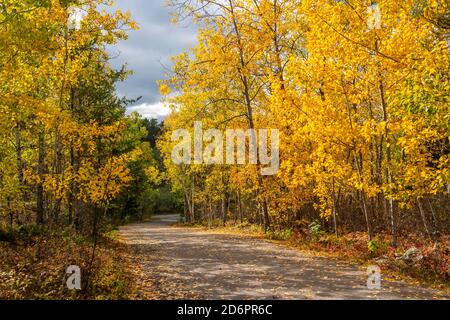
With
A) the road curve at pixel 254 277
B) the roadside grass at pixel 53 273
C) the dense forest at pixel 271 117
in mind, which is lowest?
the road curve at pixel 254 277

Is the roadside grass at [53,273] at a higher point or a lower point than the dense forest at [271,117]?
lower

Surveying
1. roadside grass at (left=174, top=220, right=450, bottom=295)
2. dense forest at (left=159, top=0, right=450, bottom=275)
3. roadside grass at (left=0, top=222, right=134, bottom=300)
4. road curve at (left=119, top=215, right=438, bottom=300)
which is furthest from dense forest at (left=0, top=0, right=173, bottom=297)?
roadside grass at (left=174, top=220, right=450, bottom=295)

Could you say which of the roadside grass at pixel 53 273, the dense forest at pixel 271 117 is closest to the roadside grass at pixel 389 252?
the dense forest at pixel 271 117

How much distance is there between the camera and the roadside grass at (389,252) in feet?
32.4

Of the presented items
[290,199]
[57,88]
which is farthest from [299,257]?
[57,88]

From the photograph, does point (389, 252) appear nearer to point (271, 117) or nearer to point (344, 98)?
point (344, 98)

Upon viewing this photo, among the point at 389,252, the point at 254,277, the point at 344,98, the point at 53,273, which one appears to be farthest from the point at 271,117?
the point at 53,273

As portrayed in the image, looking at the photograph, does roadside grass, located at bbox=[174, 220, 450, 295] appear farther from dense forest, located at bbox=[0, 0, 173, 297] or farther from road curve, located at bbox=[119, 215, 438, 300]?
dense forest, located at bbox=[0, 0, 173, 297]

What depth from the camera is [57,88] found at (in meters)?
16.8

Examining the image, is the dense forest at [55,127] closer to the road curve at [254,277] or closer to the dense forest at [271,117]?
the dense forest at [271,117]

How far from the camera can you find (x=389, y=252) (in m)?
12.3

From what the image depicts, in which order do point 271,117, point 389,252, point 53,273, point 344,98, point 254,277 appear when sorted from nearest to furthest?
point 53,273 < point 254,277 < point 389,252 < point 344,98 < point 271,117

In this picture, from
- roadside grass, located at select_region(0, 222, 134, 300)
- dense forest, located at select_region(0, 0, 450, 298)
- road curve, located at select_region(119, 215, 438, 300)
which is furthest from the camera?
dense forest, located at select_region(0, 0, 450, 298)

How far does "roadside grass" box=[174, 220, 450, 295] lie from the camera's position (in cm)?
988
